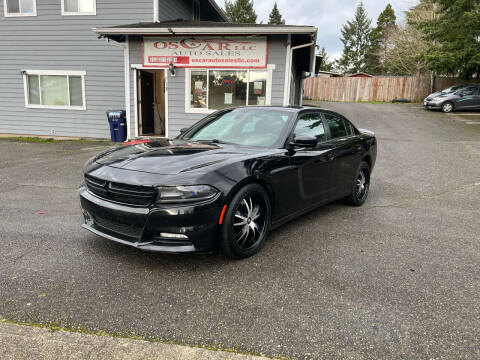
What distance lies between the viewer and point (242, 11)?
52.5m

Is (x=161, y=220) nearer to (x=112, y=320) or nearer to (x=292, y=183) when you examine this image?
(x=112, y=320)

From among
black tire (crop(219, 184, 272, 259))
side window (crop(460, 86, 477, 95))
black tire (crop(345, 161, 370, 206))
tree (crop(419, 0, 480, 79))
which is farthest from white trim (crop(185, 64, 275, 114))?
side window (crop(460, 86, 477, 95))

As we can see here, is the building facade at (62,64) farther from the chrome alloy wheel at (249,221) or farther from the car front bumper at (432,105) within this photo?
the car front bumper at (432,105)

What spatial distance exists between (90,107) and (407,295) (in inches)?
507

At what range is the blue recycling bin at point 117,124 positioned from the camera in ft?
39.0

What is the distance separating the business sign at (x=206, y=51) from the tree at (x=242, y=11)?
45.2 metres

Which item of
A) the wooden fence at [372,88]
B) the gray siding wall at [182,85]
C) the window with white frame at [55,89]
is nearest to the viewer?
the gray siding wall at [182,85]

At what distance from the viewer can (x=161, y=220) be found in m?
2.91

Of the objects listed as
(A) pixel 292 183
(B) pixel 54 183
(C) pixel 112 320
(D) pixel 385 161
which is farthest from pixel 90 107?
(C) pixel 112 320

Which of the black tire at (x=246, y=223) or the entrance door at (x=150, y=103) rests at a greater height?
the entrance door at (x=150, y=103)

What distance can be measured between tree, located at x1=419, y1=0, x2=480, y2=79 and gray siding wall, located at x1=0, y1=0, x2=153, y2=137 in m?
16.8

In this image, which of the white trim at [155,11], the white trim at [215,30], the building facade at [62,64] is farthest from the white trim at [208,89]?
the building facade at [62,64]

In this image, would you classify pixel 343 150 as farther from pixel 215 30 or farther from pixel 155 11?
pixel 155 11

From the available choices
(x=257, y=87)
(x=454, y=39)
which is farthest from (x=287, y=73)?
(x=454, y=39)
